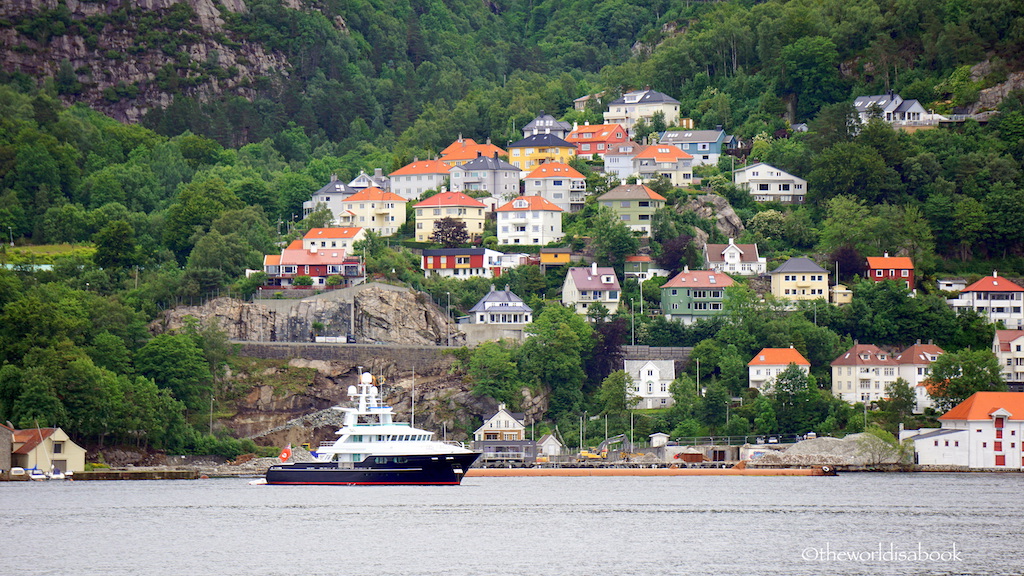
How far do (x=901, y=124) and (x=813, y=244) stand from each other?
57.3 ft

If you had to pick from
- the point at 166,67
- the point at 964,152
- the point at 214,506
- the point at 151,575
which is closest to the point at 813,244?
the point at 964,152

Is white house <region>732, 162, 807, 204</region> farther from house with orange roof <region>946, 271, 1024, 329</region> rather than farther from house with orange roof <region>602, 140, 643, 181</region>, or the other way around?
house with orange roof <region>946, 271, 1024, 329</region>

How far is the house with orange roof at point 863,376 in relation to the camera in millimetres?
92062

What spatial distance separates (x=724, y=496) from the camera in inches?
2734

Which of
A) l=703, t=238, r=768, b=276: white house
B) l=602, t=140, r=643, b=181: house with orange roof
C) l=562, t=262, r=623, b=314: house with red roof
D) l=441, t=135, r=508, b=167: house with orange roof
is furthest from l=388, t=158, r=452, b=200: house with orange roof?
l=703, t=238, r=768, b=276: white house

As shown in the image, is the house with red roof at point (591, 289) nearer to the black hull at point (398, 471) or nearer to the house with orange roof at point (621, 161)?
the house with orange roof at point (621, 161)

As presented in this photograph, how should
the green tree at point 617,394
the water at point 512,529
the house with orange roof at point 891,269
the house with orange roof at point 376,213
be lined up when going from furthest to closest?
the house with orange roof at point 376,213 → the house with orange roof at point 891,269 → the green tree at point 617,394 → the water at point 512,529

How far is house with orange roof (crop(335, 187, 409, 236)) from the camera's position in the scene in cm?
11338

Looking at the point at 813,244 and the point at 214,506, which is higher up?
the point at 813,244

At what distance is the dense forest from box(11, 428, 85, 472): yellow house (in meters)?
1.13

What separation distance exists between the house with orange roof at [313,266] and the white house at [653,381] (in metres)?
19.8

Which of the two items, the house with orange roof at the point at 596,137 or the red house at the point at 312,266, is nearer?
the red house at the point at 312,266

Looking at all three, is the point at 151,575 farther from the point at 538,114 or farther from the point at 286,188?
the point at 538,114

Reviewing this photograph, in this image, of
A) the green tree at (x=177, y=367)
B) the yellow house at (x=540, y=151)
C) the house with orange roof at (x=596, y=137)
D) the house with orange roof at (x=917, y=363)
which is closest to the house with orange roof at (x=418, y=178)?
the yellow house at (x=540, y=151)
